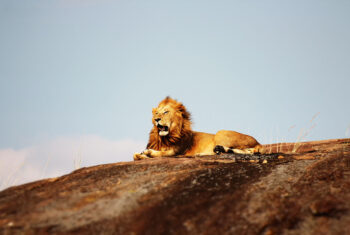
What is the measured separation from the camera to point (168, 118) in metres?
8.88

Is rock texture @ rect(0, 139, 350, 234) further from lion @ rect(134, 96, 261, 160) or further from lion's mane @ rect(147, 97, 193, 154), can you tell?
lion's mane @ rect(147, 97, 193, 154)

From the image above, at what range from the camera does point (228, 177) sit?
Result: 4781mm

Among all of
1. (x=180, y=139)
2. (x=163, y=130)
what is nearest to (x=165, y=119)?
(x=163, y=130)

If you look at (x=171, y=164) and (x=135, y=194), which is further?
(x=171, y=164)

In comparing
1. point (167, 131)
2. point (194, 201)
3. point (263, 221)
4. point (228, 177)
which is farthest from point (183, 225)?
point (167, 131)

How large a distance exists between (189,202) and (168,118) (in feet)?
16.7

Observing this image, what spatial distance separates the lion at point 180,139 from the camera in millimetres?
8562

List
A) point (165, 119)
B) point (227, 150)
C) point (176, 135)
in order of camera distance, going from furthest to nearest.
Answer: point (176, 135) < point (165, 119) < point (227, 150)

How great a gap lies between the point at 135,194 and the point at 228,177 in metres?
1.37

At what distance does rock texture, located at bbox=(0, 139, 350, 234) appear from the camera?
3.43 meters

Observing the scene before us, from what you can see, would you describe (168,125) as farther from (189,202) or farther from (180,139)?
(189,202)

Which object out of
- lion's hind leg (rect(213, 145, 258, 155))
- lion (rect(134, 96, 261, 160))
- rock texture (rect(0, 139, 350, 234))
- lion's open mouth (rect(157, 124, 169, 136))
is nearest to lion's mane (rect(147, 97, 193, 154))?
lion (rect(134, 96, 261, 160))

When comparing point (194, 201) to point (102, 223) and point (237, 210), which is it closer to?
point (237, 210)

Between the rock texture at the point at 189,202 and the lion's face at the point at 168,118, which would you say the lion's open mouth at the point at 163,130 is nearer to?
the lion's face at the point at 168,118
